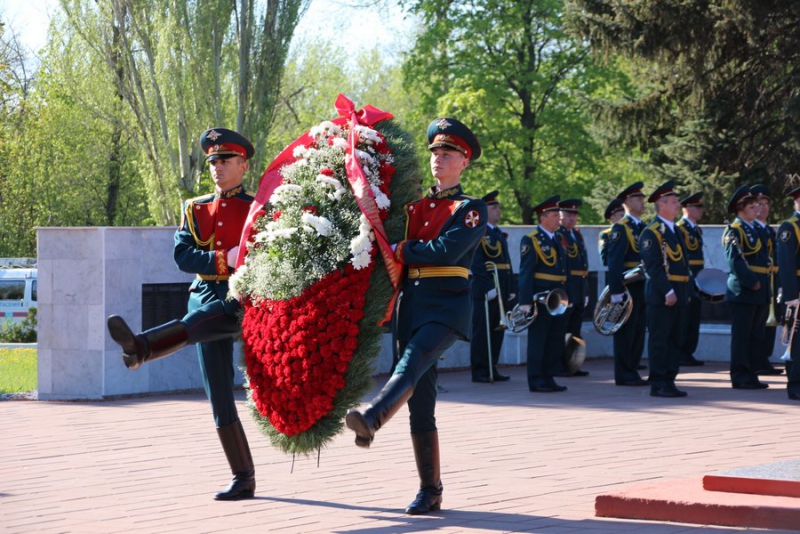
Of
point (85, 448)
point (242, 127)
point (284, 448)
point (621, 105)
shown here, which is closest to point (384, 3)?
point (242, 127)

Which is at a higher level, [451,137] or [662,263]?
[451,137]

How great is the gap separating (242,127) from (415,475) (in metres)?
24.9

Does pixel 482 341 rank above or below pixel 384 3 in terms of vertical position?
below

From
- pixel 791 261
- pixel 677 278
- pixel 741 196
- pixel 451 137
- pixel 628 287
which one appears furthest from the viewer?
pixel 628 287

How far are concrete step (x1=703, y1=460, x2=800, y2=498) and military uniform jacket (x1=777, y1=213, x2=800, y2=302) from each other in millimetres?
5327

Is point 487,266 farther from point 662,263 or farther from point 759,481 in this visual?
point 759,481

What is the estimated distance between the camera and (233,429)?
767cm

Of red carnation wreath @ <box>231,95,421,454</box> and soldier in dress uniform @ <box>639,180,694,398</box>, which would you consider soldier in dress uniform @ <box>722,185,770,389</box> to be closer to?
soldier in dress uniform @ <box>639,180,694,398</box>

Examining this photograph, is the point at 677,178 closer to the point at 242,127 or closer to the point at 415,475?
the point at 242,127

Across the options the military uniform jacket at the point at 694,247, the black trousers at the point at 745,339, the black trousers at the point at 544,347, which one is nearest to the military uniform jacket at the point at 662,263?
the black trousers at the point at 745,339

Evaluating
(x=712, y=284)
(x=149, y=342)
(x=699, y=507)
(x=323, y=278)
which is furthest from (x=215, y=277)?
(x=712, y=284)

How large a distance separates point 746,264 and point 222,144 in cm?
748

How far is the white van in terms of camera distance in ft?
102

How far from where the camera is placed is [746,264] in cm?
1364
